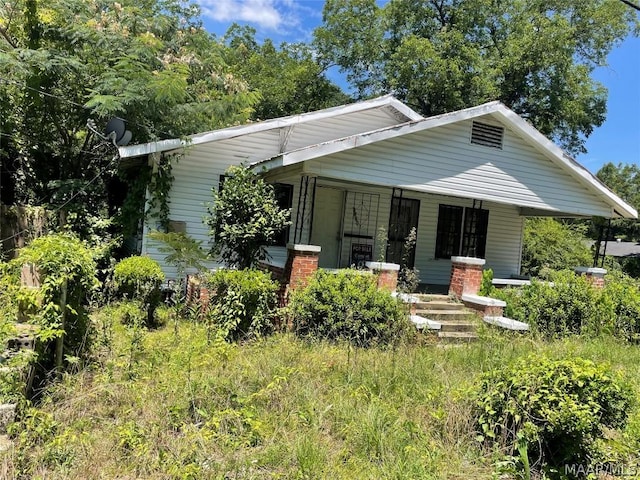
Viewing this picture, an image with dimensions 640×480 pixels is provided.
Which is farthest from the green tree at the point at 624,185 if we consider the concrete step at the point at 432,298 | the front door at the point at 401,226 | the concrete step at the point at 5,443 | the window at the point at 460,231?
the concrete step at the point at 5,443

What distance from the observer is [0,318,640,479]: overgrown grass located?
134 inches

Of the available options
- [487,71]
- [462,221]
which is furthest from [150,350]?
[487,71]

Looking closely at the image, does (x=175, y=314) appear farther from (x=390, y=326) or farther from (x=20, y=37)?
(x=20, y=37)

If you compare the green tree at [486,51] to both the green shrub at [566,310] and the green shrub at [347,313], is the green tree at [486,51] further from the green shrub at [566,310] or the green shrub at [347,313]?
the green shrub at [347,313]

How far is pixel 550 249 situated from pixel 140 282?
18.3 metres

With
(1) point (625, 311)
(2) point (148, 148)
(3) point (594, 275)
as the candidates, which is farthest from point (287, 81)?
(1) point (625, 311)

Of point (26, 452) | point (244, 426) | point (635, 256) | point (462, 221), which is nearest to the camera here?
point (26, 452)

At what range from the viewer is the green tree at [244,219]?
7.50 m

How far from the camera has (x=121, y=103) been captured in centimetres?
962

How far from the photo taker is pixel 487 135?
10.9m

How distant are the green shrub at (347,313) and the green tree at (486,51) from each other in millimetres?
18153

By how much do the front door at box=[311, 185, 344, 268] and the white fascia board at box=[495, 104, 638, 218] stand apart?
14.7 ft

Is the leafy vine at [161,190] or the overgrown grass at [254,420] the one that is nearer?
the overgrown grass at [254,420]

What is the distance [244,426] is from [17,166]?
11.3 metres
